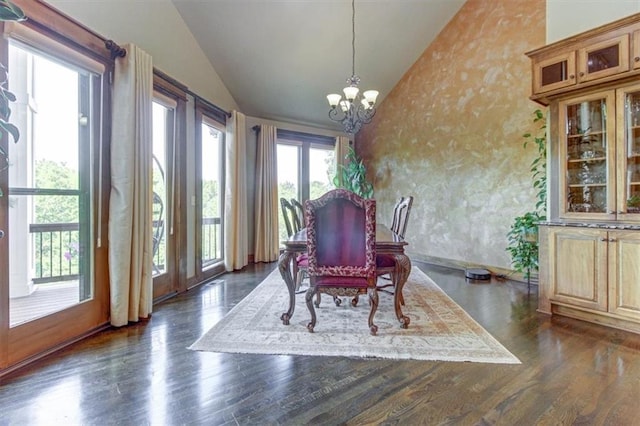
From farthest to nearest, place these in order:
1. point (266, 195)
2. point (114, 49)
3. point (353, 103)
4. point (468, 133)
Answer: point (266, 195) → point (468, 133) → point (353, 103) → point (114, 49)

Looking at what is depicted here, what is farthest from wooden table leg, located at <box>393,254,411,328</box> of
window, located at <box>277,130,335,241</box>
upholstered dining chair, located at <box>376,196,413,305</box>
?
window, located at <box>277,130,335,241</box>

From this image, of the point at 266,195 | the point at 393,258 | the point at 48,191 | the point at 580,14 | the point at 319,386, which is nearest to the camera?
the point at 319,386

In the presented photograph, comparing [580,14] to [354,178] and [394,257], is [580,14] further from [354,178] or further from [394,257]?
[354,178]

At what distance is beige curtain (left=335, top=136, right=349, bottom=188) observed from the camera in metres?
6.51

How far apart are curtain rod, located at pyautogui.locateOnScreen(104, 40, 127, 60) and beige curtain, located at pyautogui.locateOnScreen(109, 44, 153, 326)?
0.03 m

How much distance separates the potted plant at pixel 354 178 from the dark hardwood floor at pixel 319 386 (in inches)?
162

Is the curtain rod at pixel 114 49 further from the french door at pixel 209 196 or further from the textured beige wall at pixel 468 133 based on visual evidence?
the textured beige wall at pixel 468 133

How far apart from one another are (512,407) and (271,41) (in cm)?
475

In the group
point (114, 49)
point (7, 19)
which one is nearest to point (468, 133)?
point (114, 49)

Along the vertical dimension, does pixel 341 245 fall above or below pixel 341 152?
below

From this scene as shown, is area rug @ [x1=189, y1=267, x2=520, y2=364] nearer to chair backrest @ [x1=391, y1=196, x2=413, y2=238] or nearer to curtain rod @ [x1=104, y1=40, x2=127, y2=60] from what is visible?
chair backrest @ [x1=391, y1=196, x2=413, y2=238]

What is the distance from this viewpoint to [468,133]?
16.0 feet

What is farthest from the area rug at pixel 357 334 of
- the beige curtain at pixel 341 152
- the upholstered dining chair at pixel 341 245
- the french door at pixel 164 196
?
the beige curtain at pixel 341 152

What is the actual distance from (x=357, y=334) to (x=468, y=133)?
12.5ft
